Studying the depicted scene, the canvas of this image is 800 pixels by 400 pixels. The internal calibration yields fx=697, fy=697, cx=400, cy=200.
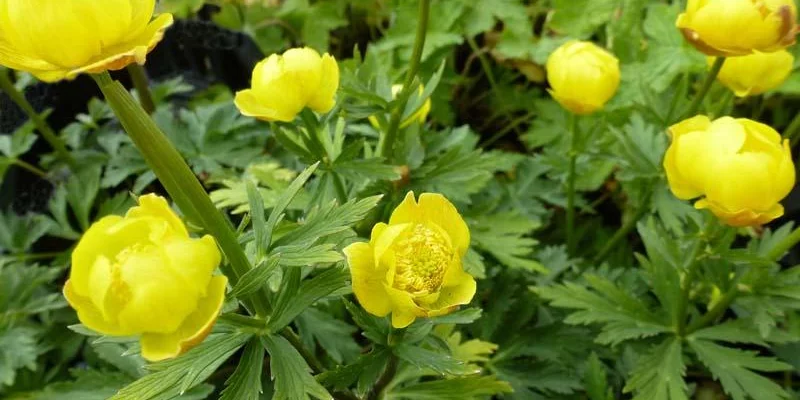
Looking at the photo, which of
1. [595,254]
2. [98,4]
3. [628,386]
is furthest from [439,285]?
[595,254]

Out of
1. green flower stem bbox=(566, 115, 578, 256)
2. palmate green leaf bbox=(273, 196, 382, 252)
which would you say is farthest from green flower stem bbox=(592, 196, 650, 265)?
palmate green leaf bbox=(273, 196, 382, 252)

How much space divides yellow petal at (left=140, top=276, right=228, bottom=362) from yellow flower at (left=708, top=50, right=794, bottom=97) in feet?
2.33

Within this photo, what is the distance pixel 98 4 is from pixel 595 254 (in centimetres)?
105

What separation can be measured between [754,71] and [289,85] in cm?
58

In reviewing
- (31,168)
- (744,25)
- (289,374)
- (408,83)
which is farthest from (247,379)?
(31,168)

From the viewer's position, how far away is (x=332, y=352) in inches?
34.5

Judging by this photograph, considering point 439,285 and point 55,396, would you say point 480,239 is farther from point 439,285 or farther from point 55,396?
point 55,396

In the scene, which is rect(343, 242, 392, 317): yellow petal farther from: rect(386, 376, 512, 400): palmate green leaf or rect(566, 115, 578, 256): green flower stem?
rect(566, 115, 578, 256): green flower stem

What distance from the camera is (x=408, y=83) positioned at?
0.83m

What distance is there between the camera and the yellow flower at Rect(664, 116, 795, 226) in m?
0.65

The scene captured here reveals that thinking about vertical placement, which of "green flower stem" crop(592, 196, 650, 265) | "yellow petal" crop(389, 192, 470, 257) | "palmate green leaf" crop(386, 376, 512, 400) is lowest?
"green flower stem" crop(592, 196, 650, 265)

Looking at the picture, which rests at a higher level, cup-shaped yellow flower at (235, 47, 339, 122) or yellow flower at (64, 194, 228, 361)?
yellow flower at (64, 194, 228, 361)

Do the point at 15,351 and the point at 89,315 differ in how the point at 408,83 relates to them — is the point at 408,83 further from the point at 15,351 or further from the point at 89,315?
the point at 15,351

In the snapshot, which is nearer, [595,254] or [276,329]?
[276,329]
